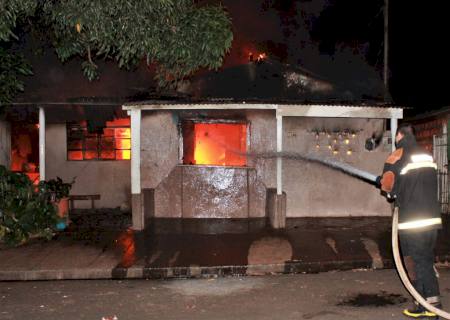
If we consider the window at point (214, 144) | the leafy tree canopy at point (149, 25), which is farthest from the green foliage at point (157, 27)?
the window at point (214, 144)

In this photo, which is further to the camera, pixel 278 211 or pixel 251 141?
pixel 251 141

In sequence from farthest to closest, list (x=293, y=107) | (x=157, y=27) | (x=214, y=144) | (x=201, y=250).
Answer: (x=214, y=144) → (x=293, y=107) → (x=201, y=250) → (x=157, y=27)

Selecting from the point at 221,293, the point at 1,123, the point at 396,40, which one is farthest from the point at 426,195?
the point at 396,40

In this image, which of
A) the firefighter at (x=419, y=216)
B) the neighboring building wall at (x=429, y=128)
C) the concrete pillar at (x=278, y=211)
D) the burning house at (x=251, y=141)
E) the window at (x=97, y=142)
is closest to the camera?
the firefighter at (x=419, y=216)

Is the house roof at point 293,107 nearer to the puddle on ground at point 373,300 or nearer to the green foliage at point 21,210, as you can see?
the green foliage at point 21,210

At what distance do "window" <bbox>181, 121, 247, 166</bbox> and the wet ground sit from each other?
5.46m

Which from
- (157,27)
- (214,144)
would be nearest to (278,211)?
(214,144)

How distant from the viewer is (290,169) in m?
12.3

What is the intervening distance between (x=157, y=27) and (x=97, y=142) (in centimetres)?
810

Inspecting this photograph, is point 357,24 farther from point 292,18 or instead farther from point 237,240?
point 237,240

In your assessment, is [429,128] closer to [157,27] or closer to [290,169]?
[290,169]

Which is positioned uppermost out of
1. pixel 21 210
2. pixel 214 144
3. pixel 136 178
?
pixel 214 144

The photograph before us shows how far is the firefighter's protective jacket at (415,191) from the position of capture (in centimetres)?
540

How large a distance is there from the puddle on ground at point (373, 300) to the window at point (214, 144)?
20.8 ft
